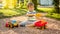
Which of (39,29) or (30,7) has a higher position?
(30,7)

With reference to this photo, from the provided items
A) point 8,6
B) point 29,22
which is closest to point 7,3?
point 8,6

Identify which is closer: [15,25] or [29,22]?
[15,25]

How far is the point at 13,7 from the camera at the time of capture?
718 centimetres

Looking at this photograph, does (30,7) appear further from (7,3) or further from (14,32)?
(7,3)

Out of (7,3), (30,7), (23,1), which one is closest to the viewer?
(30,7)

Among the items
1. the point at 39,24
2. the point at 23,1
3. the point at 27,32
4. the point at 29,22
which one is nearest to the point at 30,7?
the point at 29,22

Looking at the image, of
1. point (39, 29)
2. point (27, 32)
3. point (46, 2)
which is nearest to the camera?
point (27, 32)

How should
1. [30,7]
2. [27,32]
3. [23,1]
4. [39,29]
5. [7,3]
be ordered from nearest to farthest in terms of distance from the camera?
[27,32]
[39,29]
[30,7]
[7,3]
[23,1]

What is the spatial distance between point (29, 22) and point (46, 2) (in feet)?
21.6

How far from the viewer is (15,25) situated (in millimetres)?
3523

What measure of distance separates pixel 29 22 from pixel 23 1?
4.58 meters

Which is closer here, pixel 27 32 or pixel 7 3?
pixel 27 32

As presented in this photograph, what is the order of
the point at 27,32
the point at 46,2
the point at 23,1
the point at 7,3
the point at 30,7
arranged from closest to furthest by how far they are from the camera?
the point at 27,32
the point at 30,7
the point at 7,3
the point at 23,1
the point at 46,2

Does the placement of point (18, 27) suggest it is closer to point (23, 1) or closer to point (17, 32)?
point (17, 32)
